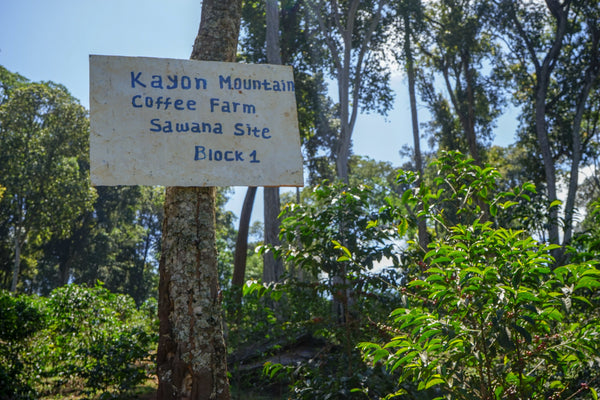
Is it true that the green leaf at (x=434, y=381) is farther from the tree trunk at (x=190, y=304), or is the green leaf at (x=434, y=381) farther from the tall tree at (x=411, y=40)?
the tall tree at (x=411, y=40)

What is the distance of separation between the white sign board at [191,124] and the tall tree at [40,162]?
25.1 m

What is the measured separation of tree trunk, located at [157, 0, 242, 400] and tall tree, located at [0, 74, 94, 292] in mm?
25071

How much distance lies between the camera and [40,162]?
2612 cm

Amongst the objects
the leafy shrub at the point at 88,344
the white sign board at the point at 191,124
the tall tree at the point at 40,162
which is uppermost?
the tall tree at the point at 40,162

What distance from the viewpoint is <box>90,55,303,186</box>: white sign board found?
280 cm

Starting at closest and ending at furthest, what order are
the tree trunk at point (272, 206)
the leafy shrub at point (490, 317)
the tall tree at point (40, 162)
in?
the leafy shrub at point (490, 317) < the tree trunk at point (272, 206) < the tall tree at point (40, 162)

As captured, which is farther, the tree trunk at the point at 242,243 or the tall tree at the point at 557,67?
the tall tree at the point at 557,67

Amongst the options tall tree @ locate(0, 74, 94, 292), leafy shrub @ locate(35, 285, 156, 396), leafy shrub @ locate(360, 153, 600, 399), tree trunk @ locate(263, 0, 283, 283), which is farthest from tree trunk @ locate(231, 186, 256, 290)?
tall tree @ locate(0, 74, 94, 292)

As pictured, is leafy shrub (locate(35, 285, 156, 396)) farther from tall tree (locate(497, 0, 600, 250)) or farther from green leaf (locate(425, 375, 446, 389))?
tall tree (locate(497, 0, 600, 250))

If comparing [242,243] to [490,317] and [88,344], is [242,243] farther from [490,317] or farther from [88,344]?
[490,317]

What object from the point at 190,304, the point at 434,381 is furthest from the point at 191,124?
the point at 434,381

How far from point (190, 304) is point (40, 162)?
26.3 metres

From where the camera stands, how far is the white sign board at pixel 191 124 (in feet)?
9.18

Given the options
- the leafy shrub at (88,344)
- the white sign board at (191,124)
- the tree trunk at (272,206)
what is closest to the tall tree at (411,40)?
the tree trunk at (272,206)
